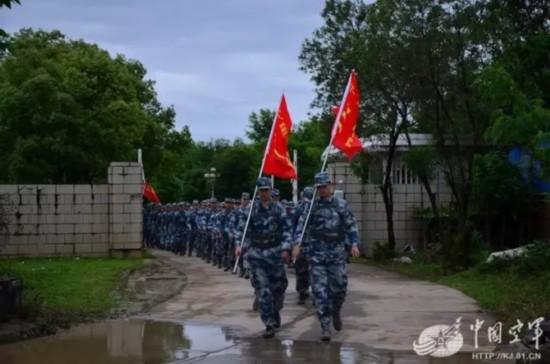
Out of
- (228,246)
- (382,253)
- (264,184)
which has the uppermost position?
(264,184)

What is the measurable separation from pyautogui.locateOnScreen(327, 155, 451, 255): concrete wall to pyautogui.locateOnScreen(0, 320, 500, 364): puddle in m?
12.7

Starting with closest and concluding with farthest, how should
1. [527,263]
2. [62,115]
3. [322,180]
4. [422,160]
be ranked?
[322,180]
[527,263]
[422,160]
[62,115]

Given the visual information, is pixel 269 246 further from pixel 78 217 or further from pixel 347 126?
pixel 78 217

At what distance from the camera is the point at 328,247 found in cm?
1055

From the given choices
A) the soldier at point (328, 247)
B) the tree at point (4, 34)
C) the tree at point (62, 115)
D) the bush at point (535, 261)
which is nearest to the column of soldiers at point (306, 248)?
the soldier at point (328, 247)

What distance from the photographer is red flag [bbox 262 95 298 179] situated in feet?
45.1

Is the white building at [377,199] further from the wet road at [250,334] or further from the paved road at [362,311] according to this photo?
the wet road at [250,334]

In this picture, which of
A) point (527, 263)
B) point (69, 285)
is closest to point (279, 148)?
point (69, 285)

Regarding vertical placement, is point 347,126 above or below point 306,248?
above

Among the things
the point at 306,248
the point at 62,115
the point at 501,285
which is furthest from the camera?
the point at 62,115

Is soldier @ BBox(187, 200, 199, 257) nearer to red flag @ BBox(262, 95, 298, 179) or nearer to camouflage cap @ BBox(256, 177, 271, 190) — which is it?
red flag @ BBox(262, 95, 298, 179)

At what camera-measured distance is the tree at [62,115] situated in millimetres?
31203

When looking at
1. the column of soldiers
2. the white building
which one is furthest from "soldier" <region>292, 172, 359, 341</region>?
the white building

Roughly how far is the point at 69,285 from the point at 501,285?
756cm
